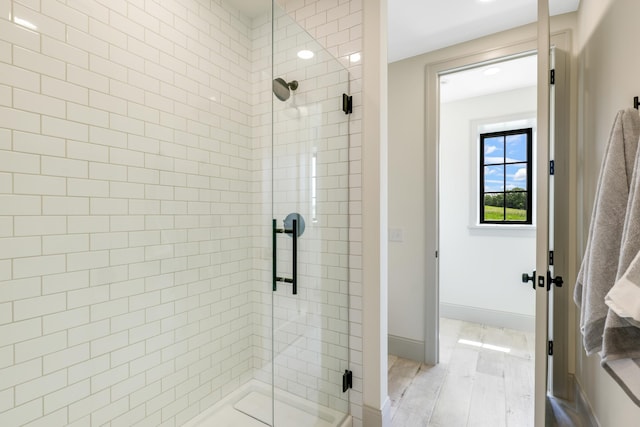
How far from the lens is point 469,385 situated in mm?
2279

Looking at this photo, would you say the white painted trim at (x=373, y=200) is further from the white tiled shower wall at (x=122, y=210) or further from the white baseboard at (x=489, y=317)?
the white baseboard at (x=489, y=317)

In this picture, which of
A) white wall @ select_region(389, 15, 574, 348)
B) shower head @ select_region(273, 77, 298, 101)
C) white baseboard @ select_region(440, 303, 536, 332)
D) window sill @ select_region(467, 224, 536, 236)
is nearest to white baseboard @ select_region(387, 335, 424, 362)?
white wall @ select_region(389, 15, 574, 348)

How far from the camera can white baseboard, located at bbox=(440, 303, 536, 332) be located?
330cm

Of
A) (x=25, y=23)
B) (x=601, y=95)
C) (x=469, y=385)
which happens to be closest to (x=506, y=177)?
(x=601, y=95)

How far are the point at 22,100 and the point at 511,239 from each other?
13.5 ft

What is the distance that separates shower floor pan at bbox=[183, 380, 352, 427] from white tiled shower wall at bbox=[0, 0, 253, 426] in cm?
10

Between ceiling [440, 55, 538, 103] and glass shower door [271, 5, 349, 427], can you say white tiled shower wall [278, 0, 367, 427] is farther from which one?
ceiling [440, 55, 538, 103]

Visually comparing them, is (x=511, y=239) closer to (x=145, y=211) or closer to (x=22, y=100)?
(x=145, y=211)

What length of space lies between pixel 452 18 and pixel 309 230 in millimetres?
1848

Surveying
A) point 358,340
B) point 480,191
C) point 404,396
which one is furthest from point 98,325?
point 480,191

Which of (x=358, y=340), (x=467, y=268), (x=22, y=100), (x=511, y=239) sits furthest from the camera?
(x=467, y=268)

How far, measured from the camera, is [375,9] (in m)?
1.64

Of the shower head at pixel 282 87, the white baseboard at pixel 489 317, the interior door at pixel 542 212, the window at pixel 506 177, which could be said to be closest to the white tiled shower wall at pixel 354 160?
the shower head at pixel 282 87

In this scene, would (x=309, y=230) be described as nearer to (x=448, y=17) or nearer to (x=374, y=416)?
(x=374, y=416)
